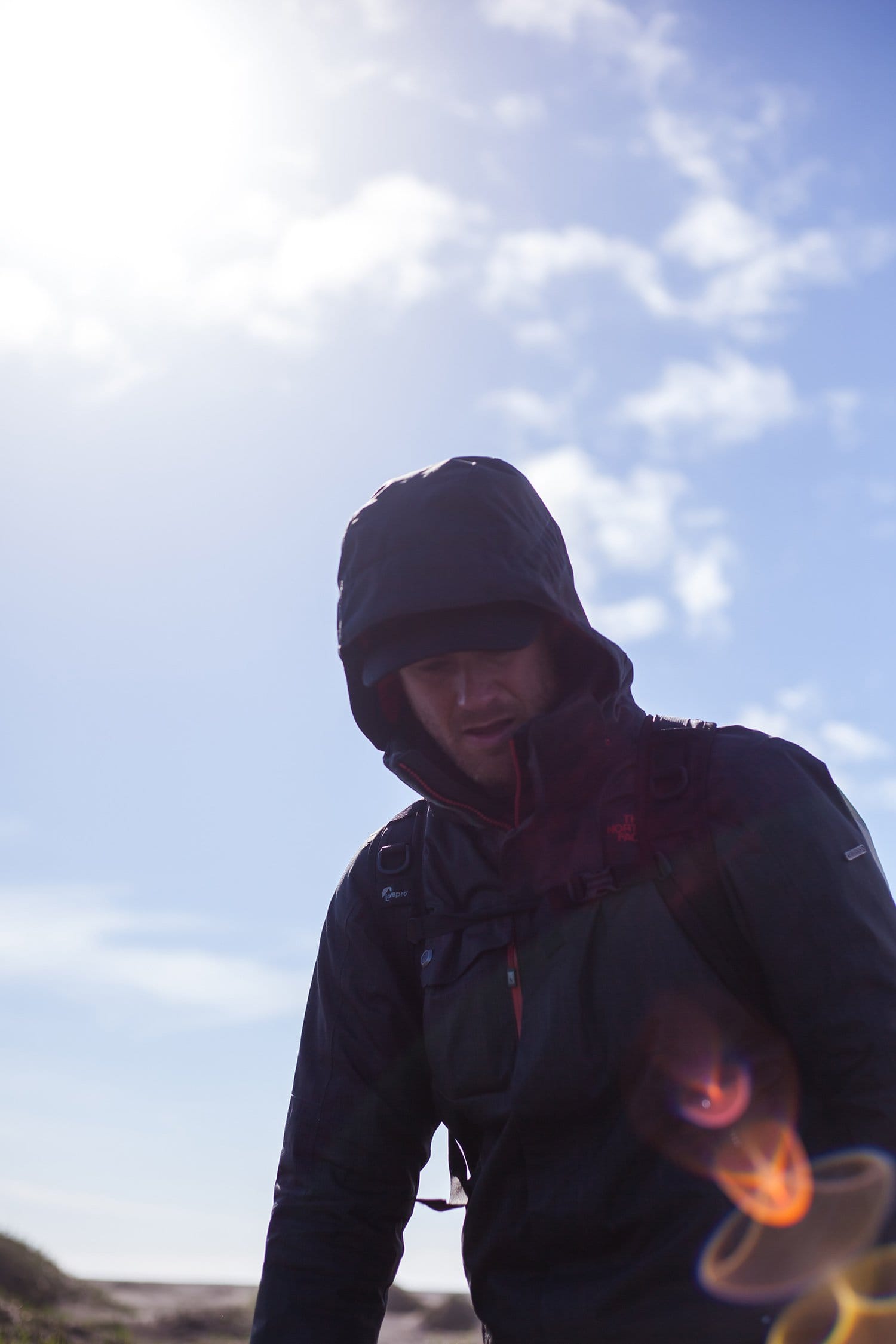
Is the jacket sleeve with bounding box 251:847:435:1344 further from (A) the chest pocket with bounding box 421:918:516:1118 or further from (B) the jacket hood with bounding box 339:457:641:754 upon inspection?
(B) the jacket hood with bounding box 339:457:641:754

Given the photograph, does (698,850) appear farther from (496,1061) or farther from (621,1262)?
(621,1262)

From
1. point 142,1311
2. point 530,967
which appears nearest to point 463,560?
point 530,967

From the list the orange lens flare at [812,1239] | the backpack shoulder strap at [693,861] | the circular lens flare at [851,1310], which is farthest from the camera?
the backpack shoulder strap at [693,861]

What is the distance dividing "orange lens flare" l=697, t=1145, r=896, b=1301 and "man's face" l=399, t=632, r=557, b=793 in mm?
1594

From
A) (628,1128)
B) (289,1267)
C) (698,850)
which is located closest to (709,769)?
(698,850)

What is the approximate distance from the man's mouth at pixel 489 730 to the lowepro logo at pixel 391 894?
2.00 feet

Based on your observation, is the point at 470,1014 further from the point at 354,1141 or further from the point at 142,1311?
the point at 142,1311

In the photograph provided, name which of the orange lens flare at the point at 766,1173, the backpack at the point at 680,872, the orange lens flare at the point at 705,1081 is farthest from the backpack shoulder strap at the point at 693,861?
the orange lens flare at the point at 766,1173

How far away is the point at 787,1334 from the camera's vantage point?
9.20 feet

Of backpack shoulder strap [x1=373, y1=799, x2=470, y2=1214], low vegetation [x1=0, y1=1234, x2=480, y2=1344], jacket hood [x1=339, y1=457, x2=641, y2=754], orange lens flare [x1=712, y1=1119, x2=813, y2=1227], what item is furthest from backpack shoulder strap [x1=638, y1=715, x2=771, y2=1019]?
low vegetation [x1=0, y1=1234, x2=480, y2=1344]

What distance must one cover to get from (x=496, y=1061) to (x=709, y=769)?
1136 millimetres

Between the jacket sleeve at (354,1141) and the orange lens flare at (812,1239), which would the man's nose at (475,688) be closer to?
the jacket sleeve at (354,1141)

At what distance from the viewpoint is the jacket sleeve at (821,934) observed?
290 cm

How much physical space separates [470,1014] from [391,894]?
24.1 inches
